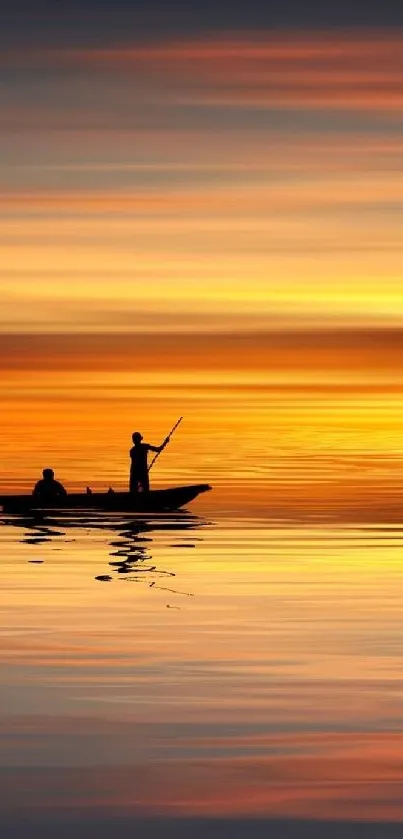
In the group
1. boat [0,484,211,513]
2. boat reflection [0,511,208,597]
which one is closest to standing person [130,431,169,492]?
boat [0,484,211,513]

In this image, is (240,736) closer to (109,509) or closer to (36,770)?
(36,770)

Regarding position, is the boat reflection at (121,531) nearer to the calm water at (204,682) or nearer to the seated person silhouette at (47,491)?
the calm water at (204,682)

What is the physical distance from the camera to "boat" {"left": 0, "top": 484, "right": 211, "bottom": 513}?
42.0m

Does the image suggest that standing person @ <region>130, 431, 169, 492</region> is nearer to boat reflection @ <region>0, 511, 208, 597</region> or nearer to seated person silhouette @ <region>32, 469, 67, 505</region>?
boat reflection @ <region>0, 511, 208, 597</region>

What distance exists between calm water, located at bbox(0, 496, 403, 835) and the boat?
7521 millimetres

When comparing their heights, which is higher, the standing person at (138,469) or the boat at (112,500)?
the standing person at (138,469)

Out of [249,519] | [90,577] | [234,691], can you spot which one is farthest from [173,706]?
[249,519]

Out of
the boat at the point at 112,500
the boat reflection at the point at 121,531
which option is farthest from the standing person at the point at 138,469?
the boat reflection at the point at 121,531

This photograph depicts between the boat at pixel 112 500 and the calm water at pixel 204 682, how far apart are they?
7521 millimetres

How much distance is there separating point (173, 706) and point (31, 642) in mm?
4024

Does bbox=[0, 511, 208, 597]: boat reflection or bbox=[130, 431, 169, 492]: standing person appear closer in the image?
bbox=[0, 511, 208, 597]: boat reflection

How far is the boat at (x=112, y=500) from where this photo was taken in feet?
138

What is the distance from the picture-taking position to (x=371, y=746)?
17938 mm

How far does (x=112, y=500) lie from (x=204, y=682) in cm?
2119
